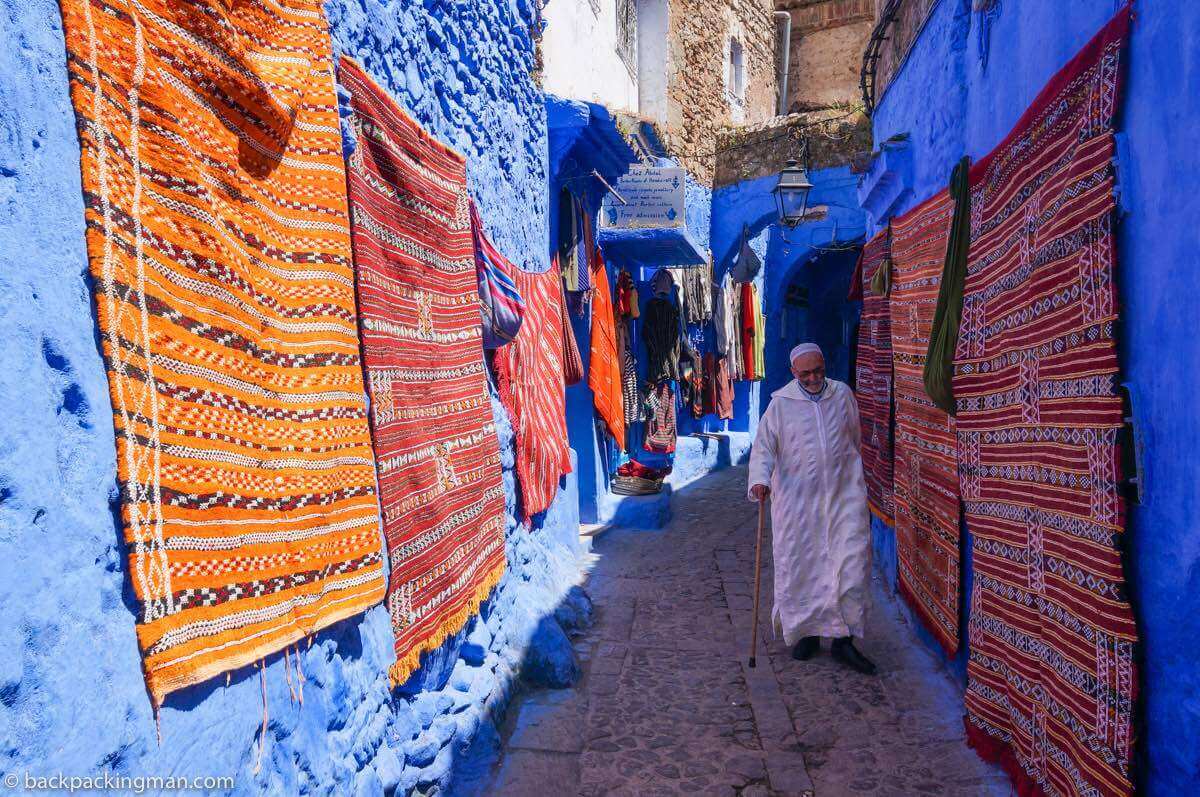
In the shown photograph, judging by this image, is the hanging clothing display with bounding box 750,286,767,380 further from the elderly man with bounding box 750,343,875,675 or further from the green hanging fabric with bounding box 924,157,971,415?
the green hanging fabric with bounding box 924,157,971,415

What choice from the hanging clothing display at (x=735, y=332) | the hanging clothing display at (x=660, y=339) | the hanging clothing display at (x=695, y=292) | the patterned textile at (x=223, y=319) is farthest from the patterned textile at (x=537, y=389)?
the hanging clothing display at (x=735, y=332)

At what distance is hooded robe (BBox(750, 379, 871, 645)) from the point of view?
4441 mm

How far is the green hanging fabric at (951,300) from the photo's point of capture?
12.1ft

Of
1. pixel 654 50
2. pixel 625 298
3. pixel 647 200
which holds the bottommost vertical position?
pixel 625 298

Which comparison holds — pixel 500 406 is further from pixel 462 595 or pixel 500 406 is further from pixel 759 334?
pixel 759 334

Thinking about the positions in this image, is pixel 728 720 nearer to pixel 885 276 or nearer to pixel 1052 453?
pixel 1052 453

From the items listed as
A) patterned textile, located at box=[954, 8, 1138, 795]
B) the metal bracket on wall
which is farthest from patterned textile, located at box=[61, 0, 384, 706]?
the metal bracket on wall

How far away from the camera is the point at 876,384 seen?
20.2 feet

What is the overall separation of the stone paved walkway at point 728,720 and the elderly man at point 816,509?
0.28m

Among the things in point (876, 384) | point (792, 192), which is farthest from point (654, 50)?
point (876, 384)

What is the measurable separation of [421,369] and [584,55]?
23.6 ft

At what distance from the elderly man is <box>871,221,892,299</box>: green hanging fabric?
4.23 ft

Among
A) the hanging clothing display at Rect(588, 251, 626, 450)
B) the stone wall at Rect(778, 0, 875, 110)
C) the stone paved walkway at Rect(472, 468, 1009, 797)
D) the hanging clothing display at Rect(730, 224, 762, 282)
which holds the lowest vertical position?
the stone paved walkway at Rect(472, 468, 1009, 797)

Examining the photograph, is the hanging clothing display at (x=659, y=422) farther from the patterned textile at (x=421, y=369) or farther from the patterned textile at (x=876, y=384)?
the patterned textile at (x=421, y=369)
